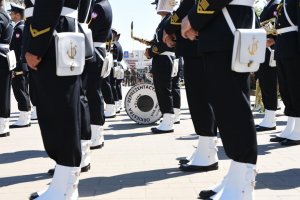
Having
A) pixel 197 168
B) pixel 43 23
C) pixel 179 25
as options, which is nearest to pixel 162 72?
pixel 179 25

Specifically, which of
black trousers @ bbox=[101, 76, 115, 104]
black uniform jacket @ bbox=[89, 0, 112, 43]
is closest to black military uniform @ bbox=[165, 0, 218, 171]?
black uniform jacket @ bbox=[89, 0, 112, 43]

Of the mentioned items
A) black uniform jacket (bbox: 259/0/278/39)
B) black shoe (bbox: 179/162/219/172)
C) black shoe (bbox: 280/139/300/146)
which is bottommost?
black shoe (bbox: 280/139/300/146)

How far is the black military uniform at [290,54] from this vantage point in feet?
18.5

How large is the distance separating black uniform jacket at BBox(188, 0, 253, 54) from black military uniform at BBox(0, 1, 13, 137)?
186 inches

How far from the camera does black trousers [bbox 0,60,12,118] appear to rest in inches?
279

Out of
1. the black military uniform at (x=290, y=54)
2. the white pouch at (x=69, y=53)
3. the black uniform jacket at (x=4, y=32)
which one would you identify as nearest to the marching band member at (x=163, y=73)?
the black military uniform at (x=290, y=54)

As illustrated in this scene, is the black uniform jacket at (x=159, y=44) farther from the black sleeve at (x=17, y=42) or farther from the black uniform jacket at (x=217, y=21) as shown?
the black uniform jacket at (x=217, y=21)

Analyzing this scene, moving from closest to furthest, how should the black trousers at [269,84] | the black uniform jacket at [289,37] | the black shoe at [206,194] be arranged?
the black shoe at [206,194] < the black uniform jacket at [289,37] < the black trousers at [269,84]

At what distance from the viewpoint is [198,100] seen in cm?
434

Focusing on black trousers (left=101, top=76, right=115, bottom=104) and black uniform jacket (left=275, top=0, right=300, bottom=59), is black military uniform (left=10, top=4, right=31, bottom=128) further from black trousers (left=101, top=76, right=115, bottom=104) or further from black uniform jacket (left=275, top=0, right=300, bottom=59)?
black uniform jacket (left=275, top=0, right=300, bottom=59)

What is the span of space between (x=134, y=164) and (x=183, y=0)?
182 centimetres

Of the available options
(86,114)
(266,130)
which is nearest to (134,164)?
(86,114)

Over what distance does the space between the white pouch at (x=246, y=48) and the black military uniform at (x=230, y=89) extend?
53 mm

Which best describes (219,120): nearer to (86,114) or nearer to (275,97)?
(86,114)
